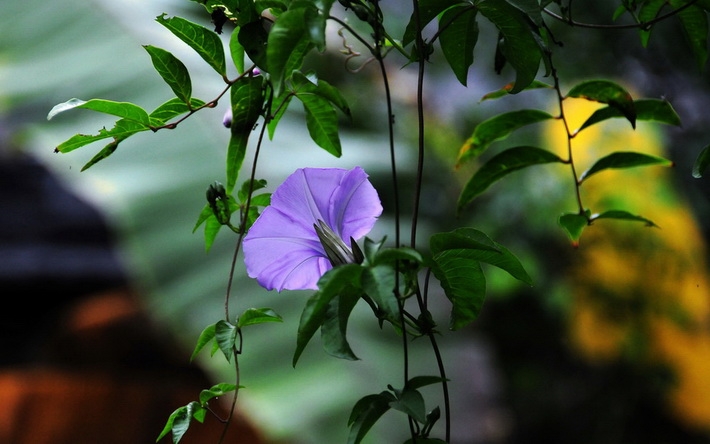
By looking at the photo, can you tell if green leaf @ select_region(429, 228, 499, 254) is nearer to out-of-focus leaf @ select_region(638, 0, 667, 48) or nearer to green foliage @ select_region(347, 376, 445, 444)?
green foliage @ select_region(347, 376, 445, 444)

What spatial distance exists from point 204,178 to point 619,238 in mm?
1194

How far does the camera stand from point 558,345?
2543 millimetres

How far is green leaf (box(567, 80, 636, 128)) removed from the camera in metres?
0.54

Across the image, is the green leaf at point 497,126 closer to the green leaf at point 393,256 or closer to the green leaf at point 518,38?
the green leaf at point 518,38

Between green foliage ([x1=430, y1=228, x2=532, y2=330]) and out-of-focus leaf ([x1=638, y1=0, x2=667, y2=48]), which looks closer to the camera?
green foliage ([x1=430, y1=228, x2=532, y2=330])

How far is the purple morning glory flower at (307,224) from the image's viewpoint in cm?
50

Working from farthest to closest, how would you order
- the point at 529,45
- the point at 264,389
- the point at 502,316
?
the point at 502,316
the point at 264,389
the point at 529,45

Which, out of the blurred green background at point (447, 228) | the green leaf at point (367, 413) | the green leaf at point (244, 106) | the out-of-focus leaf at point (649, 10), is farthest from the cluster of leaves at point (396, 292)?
the blurred green background at point (447, 228)

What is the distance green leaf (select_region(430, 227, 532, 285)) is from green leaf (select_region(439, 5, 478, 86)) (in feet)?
0.35

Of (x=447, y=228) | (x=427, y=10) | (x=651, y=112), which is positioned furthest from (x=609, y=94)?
(x=447, y=228)

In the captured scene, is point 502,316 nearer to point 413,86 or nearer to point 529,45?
point 413,86

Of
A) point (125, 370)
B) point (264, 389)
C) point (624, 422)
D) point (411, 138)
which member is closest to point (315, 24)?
point (264, 389)

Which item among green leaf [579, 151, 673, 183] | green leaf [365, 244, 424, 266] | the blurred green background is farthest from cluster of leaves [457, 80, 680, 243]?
the blurred green background

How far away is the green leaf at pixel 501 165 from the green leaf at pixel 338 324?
190 millimetres
